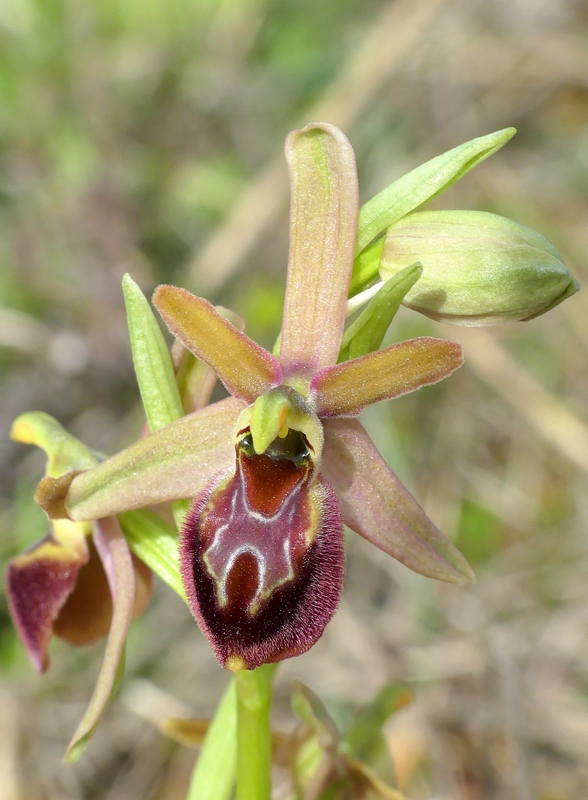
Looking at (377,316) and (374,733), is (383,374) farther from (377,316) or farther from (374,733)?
(374,733)

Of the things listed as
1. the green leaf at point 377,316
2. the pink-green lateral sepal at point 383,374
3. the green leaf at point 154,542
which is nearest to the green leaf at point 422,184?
the green leaf at point 377,316

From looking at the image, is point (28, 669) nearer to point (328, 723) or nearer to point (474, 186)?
point (328, 723)

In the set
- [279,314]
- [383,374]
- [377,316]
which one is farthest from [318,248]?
[279,314]

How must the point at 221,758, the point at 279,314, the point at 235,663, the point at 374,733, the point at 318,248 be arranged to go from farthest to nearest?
the point at 279,314, the point at 374,733, the point at 221,758, the point at 318,248, the point at 235,663

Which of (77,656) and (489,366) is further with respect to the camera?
(489,366)

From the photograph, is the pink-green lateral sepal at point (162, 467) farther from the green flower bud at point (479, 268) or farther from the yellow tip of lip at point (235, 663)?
the green flower bud at point (479, 268)

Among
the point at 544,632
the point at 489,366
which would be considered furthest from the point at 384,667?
the point at 489,366

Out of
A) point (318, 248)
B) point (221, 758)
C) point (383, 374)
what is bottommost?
point (221, 758)
